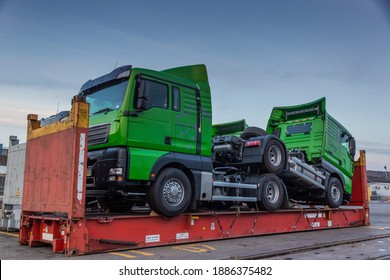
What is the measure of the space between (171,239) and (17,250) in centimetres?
271

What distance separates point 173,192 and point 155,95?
70.5 inches

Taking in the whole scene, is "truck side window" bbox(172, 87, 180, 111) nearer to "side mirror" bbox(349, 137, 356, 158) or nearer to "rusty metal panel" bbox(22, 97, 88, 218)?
"rusty metal panel" bbox(22, 97, 88, 218)

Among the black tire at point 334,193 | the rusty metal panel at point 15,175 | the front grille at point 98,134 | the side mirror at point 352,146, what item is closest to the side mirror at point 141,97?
the front grille at point 98,134

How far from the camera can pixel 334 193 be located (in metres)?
12.1

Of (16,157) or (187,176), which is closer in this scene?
(187,176)

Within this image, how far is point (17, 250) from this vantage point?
7152mm

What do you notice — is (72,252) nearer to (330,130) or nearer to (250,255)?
(250,255)

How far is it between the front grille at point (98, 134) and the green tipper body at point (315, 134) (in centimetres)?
651

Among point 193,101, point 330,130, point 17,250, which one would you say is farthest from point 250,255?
point 330,130

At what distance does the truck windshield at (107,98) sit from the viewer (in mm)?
7223

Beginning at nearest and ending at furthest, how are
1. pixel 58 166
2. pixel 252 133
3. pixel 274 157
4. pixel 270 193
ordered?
1. pixel 58 166
2. pixel 270 193
3. pixel 274 157
4. pixel 252 133

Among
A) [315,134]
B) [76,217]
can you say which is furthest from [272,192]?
[76,217]

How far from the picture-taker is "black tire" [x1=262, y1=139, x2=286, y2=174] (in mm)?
9680

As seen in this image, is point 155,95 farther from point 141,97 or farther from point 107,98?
point 107,98
